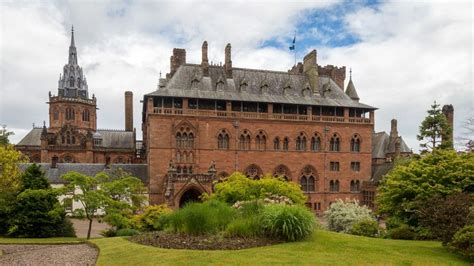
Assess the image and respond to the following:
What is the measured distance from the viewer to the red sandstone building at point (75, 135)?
6078 centimetres

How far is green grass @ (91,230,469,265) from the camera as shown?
548 inches

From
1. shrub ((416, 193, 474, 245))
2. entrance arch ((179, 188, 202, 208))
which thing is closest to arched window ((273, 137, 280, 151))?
entrance arch ((179, 188, 202, 208))

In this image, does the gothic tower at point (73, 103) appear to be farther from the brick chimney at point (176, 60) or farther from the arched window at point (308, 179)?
the arched window at point (308, 179)

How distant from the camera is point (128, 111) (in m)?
72.1

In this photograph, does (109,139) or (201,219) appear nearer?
(201,219)

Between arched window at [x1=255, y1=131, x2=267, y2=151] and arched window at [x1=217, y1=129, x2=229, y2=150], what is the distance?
12.4ft

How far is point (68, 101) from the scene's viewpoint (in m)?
74.9

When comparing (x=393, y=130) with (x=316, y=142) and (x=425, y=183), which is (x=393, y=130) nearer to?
(x=316, y=142)

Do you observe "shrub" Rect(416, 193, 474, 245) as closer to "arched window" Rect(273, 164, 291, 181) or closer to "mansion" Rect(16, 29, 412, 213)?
"mansion" Rect(16, 29, 412, 213)

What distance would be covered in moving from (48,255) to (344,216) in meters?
21.3

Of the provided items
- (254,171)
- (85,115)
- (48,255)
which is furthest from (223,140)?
(85,115)

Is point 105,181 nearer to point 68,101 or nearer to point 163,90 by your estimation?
point 163,90

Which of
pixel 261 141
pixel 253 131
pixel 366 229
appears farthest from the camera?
pixel 261 141

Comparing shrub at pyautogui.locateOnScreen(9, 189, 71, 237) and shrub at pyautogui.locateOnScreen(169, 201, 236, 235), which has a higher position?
shrub at pyautogui.locateOnScreen(169, 201, 236, 235)
